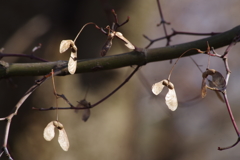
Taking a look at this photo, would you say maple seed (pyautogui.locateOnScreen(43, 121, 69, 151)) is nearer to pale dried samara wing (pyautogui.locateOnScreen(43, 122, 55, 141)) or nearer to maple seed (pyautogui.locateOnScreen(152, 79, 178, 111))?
pale dried samara wing (pyautogui.locateOnScreen(43, 122, 55, 141))

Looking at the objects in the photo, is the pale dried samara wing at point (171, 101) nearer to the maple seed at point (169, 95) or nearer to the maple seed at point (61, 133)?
the maple seed at point (169, 95)

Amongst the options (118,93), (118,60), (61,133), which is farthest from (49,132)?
(118,93)

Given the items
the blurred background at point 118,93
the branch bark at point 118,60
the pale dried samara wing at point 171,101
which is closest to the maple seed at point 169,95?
the pale dried samara wing at point 171,101

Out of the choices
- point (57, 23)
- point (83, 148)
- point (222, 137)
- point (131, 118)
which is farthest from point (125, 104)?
point (222, 137)

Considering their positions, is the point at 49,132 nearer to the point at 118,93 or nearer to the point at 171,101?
the point at 171,101

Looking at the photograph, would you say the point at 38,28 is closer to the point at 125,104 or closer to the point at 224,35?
the point at 125,104
